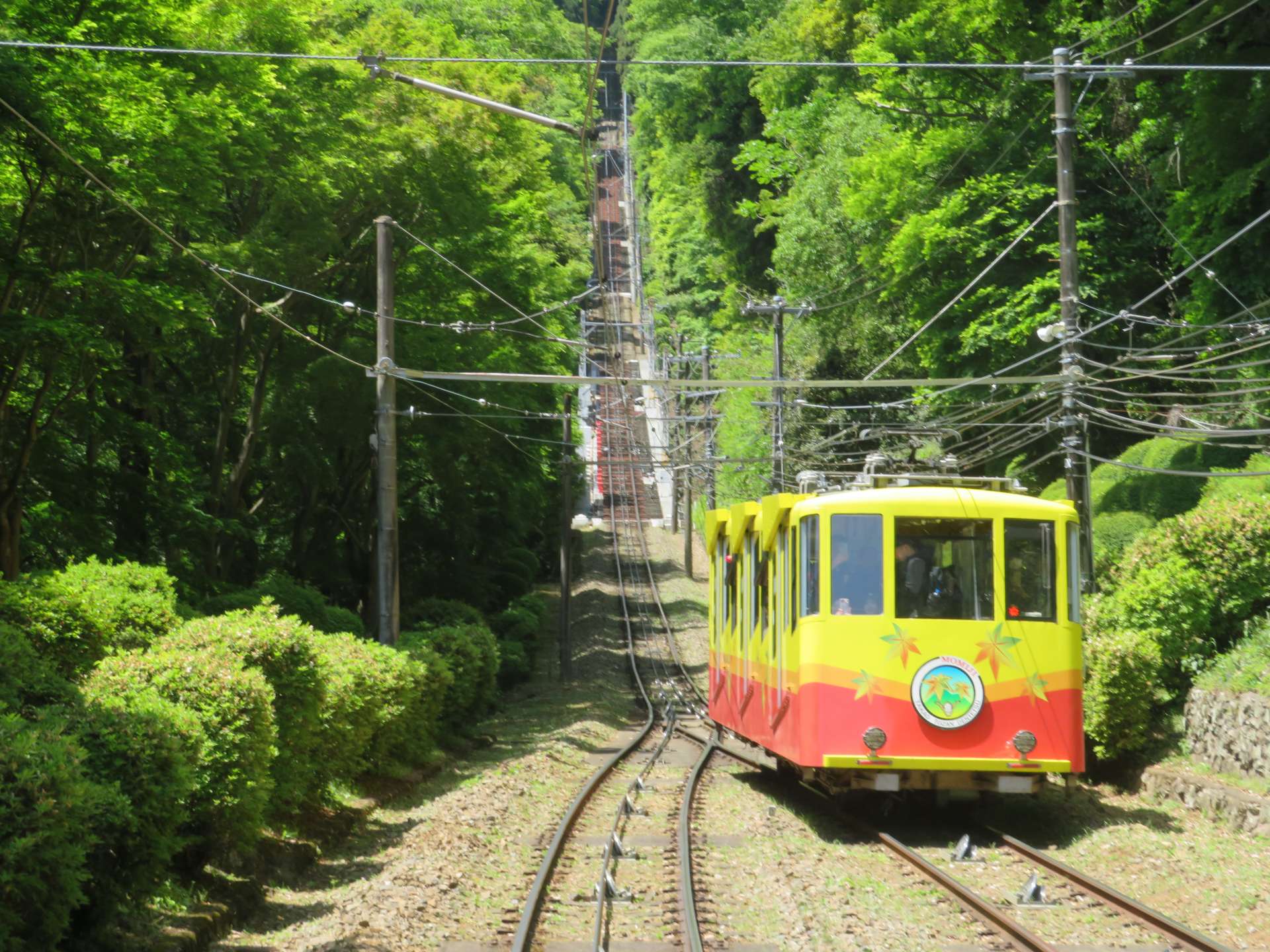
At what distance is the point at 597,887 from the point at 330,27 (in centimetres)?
2536

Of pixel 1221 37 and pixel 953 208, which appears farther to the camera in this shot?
pixel 953 208

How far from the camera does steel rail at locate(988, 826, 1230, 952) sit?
866cm

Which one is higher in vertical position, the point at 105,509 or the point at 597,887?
the point at 105,509

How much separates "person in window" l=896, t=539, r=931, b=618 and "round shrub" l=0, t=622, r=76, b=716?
22.9ft

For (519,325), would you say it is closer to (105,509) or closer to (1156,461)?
(105,509)

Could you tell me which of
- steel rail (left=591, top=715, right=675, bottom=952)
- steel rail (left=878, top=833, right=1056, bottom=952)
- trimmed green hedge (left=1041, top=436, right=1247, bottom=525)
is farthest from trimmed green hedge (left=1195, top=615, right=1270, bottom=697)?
steel rail (left=591, top=715, right=675, bottom=952)

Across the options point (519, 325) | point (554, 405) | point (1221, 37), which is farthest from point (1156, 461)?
point (554, 405)

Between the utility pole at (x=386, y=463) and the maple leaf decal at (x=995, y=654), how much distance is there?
10.5 metres

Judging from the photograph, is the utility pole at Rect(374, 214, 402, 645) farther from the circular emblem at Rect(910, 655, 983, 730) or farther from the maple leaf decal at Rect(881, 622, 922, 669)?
the circular emblem at Rect(910, 655, 983, 730)

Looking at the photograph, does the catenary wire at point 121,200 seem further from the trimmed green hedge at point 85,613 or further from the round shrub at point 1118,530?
the round shrub at point 1118,530

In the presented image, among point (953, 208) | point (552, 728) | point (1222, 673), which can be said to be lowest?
point (552, 728)

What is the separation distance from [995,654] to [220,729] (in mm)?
6722

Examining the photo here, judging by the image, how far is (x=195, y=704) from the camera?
9.93 m

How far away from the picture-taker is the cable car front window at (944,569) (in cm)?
1289
